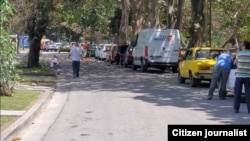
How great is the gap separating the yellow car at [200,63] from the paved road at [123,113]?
A: 0.64m

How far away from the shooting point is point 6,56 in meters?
14.4

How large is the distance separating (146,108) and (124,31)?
1404 inches

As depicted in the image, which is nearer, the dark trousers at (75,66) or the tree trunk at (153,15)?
the dark trousers at (75,66)

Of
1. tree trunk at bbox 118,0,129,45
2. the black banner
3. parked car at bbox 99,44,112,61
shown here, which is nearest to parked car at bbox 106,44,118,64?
tree trunk at bbox 118,0,129,45

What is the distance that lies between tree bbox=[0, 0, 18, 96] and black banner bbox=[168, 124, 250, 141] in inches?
260

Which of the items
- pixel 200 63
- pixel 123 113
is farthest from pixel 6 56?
pixel 200 63

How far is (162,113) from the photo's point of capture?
14438mm

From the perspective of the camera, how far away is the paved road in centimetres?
1125

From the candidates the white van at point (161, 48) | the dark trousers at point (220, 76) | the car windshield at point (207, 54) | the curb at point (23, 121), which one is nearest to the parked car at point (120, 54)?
the white van at point (161, 48)

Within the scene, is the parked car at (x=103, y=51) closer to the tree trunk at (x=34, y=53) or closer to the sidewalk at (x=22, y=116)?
the tree trunk at (x=34, y=53)

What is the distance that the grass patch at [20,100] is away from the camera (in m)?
14.5

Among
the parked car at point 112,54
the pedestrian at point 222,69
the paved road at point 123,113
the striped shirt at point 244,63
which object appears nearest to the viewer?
the paved road at point 123,113

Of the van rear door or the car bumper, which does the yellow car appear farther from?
the van rear door

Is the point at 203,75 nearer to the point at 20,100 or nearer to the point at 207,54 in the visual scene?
the point at 207,54
